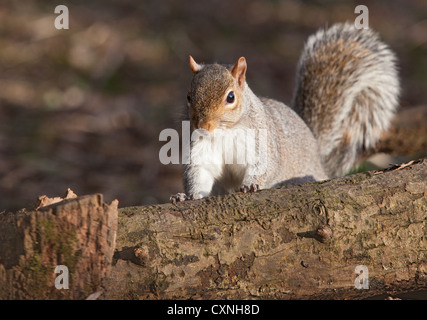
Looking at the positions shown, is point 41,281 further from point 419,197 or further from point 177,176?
point 177,176

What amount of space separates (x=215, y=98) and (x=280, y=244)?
0.57 m

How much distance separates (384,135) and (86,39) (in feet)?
9.08

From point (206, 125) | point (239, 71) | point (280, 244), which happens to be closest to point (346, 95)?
point (239, 71)

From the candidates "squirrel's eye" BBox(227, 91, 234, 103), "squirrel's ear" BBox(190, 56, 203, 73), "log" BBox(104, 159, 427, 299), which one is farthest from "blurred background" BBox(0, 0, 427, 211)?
"log" BBox(104, 159, 427, 299)

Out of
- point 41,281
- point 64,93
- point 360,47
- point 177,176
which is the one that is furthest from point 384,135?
point 64,93

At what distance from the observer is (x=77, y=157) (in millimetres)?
3352

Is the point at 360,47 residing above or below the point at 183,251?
above

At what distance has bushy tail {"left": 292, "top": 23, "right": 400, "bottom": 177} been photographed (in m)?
2.54

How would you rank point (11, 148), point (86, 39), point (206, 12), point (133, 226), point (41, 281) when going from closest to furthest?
point (41, 281) → point (133, 226) → point (11, 148) → point (86, 39) → point (206, 12)

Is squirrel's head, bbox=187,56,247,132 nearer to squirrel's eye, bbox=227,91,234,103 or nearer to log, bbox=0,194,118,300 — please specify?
squirrel's eye, bbox=227,91,234,103

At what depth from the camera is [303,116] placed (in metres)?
2.62

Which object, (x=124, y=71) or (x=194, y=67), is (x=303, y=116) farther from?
(x=124, y=71)

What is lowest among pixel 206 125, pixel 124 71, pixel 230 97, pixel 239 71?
pixel 206 125

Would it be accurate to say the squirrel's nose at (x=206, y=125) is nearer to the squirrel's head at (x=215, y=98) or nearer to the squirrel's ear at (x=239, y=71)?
the squirrel's head at (x=215, y=98)
